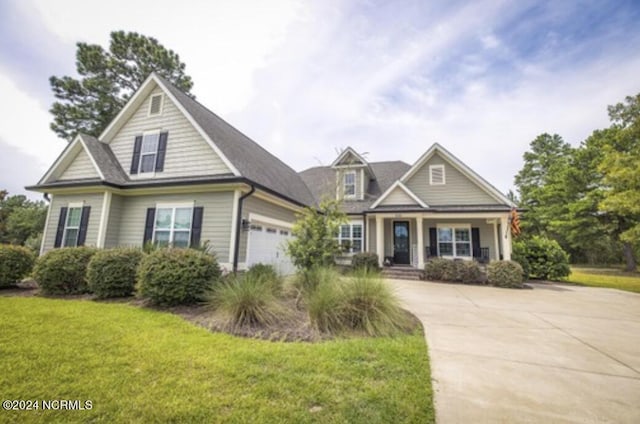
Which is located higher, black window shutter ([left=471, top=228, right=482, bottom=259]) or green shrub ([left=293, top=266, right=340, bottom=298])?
black window shutter ([left=471, top=228, right=482, bottom=259])

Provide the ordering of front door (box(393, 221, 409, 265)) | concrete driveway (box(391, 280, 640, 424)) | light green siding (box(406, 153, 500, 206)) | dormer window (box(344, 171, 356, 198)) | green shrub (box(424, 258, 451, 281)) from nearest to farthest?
1. concrete driveway (box(391, 280, 640, 424))
2. green shrub (box(424, 258, 451, 281))
3. light green siding (box(406, 153, 500, 206))
4. front door (box(393, 221, 409, 265))
5. dormer window (box(344, 171, 356, 198))

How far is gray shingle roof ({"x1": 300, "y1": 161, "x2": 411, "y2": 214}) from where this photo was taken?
15.7 metres

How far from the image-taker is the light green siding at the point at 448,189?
45.7 ft

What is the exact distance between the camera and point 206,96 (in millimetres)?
21109

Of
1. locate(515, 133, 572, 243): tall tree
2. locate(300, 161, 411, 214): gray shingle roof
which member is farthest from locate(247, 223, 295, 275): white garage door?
locate(515, 133, 572, 243): tall tree

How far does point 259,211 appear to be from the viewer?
980 centimetres

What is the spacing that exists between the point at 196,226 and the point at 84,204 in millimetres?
5305

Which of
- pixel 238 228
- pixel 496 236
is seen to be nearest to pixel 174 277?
pixel 238 228

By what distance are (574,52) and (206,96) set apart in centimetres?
2242

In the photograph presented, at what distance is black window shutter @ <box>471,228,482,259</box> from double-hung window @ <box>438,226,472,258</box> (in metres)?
0.19

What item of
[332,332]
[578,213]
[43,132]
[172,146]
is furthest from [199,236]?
[578,213]

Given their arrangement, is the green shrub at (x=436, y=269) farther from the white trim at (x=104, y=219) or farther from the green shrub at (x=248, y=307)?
the white trim at (x=104, y=219)

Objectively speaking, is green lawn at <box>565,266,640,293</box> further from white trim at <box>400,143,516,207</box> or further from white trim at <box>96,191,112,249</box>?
white trim at <box>96,191,112,249</box>

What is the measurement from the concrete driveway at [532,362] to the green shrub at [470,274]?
4344 mm
